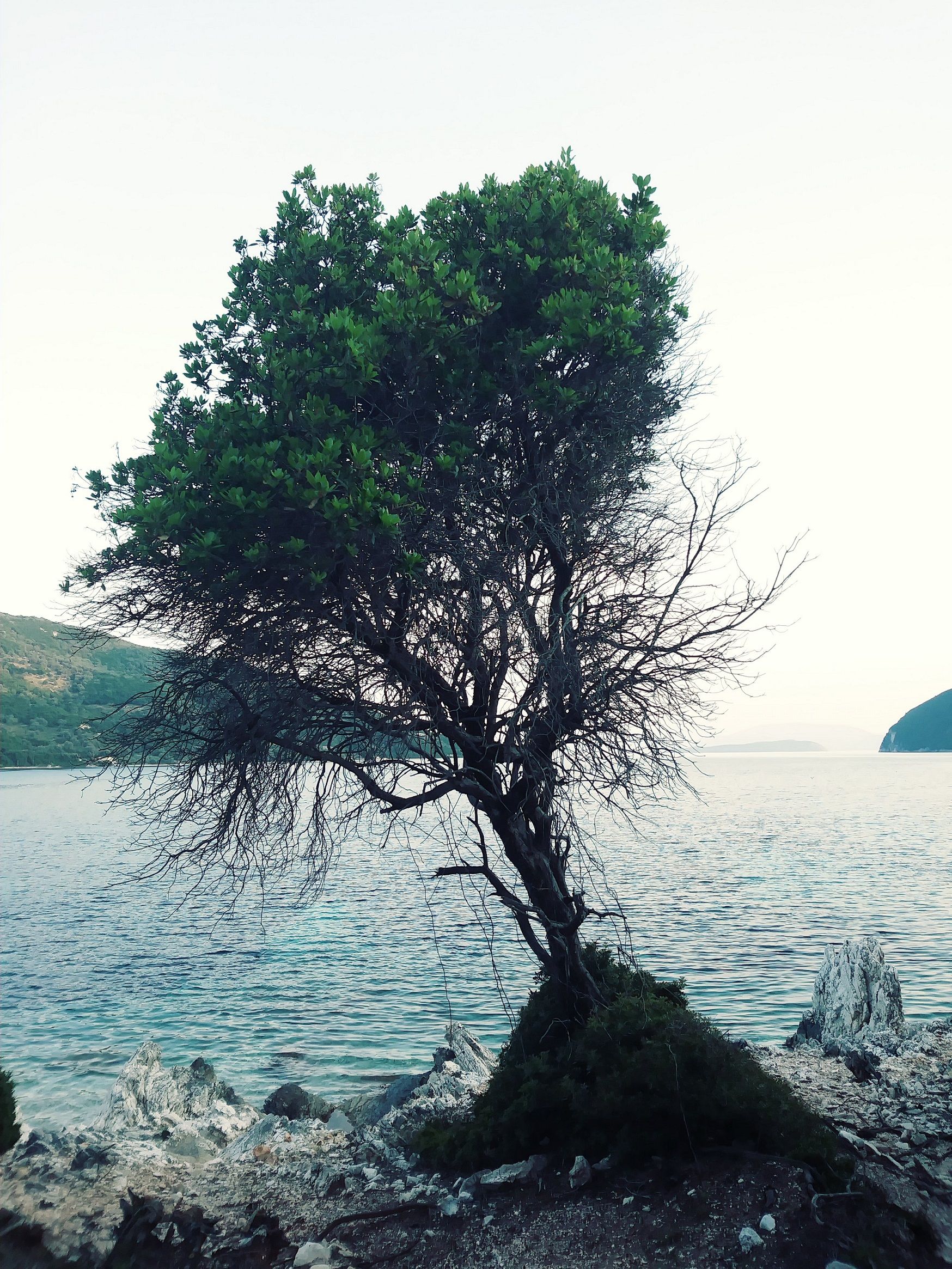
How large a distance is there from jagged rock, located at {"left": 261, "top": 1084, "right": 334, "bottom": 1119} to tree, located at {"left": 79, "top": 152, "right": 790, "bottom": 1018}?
631 centimetres

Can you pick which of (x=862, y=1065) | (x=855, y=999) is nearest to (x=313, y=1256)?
(x=862, y=1065)

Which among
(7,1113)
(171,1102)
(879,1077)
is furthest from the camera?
(171,1102)

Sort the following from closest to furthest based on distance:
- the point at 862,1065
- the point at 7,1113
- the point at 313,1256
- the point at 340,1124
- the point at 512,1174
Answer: the point at 313,1256, the point at 512,1174, the point at 7,1113, the point at 862,1065, the point at 340,1124

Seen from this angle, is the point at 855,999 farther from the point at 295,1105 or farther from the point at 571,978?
the point at 295,1105

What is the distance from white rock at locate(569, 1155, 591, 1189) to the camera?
844 cm

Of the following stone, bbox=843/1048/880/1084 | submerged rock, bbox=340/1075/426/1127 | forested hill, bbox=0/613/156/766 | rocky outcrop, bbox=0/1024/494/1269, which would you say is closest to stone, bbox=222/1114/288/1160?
rocky outcrop, bbox=0/1024/494/1269

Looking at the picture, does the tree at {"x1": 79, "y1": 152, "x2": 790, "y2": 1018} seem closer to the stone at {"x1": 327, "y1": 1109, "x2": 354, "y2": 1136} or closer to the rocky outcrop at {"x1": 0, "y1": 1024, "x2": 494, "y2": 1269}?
the rocky outcrop at {"x1": 0, "y1": 1024, "x2": 494, "y2": 1269}

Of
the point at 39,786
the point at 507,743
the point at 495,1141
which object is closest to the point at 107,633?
the point at 507,743

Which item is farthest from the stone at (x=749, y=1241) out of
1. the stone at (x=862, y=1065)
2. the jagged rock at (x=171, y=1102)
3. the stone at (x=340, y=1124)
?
the jagged rock at (x=171, y=1102)

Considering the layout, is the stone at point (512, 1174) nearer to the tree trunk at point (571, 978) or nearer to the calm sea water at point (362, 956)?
the tree trunk at point (571, 978)

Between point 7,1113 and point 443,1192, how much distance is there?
6257mm

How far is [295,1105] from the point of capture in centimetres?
1443

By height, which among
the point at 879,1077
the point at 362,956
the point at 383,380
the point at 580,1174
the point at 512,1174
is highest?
the point at 383,380

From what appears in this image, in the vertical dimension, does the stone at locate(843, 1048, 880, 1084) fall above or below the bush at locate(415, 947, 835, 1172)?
below
